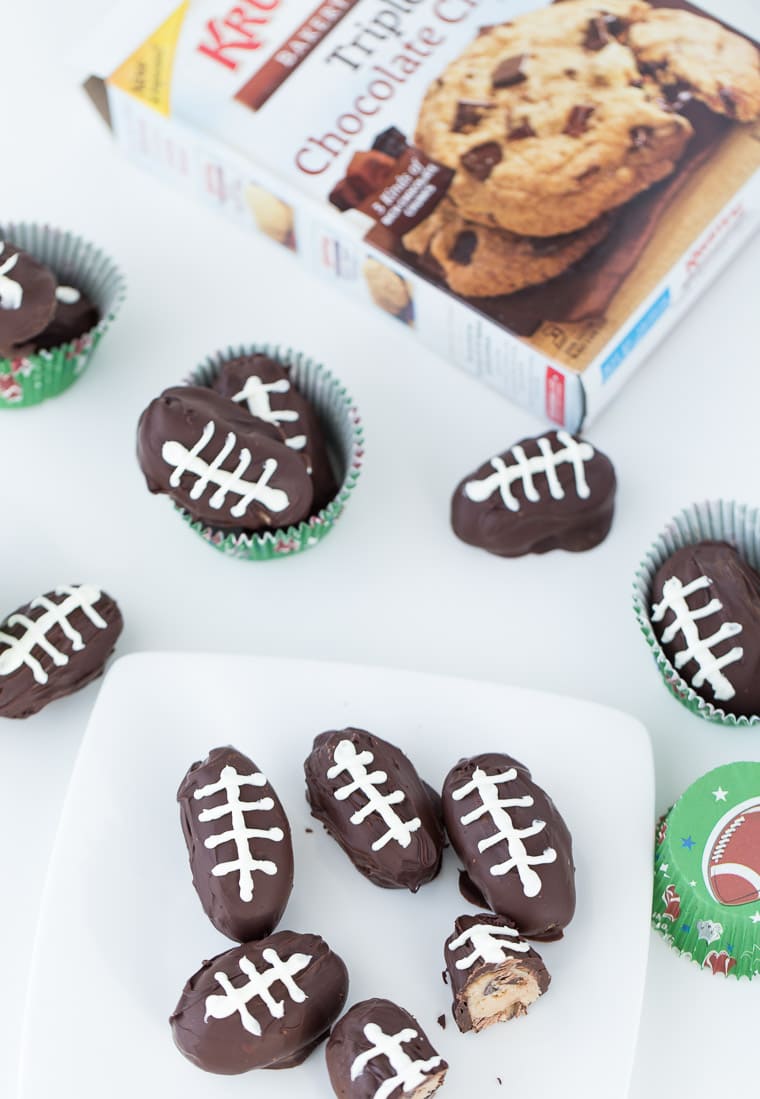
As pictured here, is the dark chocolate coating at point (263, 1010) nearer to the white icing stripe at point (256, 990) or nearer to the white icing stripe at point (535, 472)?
the white icing stripe at point (256, 990)

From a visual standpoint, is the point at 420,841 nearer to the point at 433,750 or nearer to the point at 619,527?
the point at 433,750

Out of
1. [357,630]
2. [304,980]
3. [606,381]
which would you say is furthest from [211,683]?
[606,381]

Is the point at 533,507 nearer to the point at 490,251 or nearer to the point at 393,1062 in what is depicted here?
the point at 490,251

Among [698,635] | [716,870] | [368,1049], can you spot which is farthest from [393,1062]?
[698,635]

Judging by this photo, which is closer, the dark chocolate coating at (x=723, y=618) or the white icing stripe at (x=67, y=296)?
the dark chocolate coating at (x=723, y=618)

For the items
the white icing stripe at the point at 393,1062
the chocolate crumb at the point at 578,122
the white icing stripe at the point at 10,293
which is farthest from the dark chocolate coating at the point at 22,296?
the white icing stripe at the point at 393,1062

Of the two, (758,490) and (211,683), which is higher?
(758,490)

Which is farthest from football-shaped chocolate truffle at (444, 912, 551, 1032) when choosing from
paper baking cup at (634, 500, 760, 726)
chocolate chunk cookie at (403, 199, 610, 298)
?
chocolate chunk cookie at (403, 199, 610, 298)
